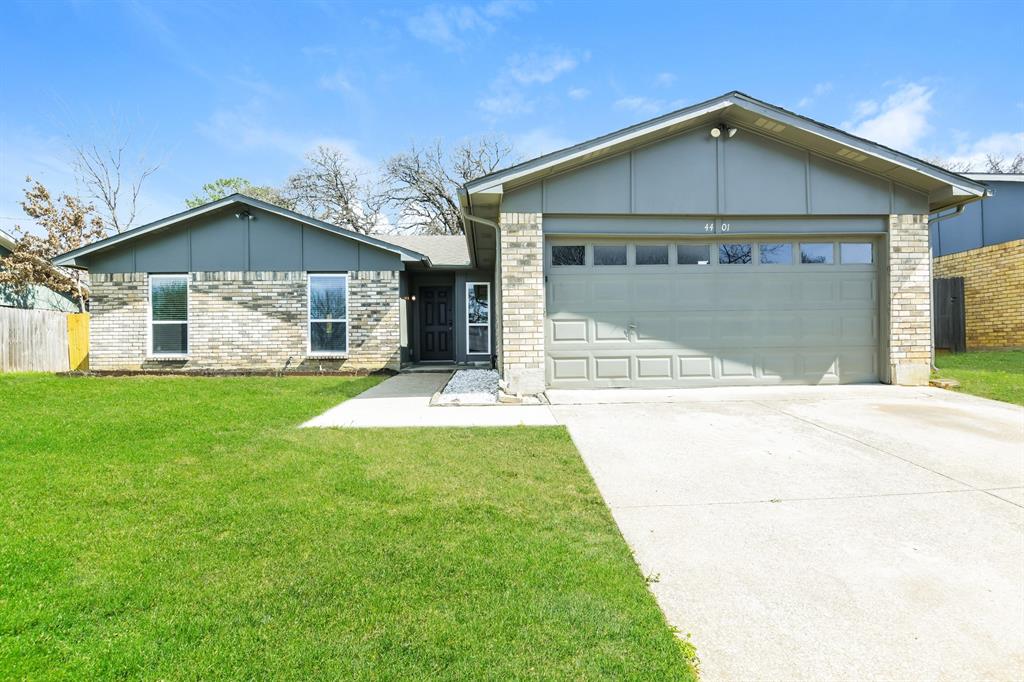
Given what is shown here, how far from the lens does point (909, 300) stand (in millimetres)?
7656

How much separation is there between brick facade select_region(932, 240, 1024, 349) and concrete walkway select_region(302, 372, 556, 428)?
13.3m

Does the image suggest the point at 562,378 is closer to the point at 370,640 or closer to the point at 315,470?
the point at 315,470

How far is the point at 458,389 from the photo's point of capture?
26.7 feet

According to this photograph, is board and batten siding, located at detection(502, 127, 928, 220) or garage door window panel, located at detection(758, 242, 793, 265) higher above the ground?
board and batten siding, located at detection(502, 127, 928, 220)

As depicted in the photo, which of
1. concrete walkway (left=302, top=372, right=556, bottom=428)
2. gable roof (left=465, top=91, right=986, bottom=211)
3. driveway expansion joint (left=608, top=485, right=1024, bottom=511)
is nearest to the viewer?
driveway expansion joint (left=608, top=485, right=1024, bottom=511)

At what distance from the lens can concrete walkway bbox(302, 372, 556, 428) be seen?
5.54 m

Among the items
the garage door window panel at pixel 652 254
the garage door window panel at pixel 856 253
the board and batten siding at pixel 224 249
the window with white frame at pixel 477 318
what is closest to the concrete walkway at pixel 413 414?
the garage door window panel at pixel 652 254

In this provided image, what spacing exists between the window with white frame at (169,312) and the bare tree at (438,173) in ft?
63.9

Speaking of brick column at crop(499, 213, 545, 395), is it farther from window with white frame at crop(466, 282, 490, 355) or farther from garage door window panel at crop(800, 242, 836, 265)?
window with white frame at crop(466, 282, 490, 355)

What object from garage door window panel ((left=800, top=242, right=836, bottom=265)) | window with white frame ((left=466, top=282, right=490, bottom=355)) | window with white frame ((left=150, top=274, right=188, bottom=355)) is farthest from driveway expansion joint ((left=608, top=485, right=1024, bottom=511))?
window with white frame ((left=150, top=274, right=188, bottom=355))

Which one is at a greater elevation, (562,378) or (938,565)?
(562,378)

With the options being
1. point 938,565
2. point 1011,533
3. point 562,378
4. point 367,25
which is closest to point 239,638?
point 938,565

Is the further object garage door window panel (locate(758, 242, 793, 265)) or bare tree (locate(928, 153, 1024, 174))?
bare tree (locate(928, 153, 1024, 174))

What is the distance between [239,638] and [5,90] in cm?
2362
